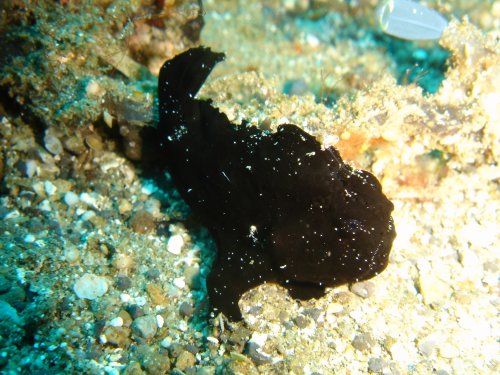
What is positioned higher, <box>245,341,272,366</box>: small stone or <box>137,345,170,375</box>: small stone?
<box>245,341,272,366</box>: small stone

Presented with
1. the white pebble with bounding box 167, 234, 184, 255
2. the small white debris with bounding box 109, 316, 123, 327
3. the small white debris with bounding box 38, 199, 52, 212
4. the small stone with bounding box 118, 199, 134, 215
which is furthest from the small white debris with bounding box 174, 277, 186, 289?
the small white debris with bounding box 38, 199, 52, 212

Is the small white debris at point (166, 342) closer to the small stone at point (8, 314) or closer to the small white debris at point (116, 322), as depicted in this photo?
the small white debris at point (116, 322)

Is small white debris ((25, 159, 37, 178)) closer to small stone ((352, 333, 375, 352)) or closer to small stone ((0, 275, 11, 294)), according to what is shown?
small stone ((0, 275, 11, 294))

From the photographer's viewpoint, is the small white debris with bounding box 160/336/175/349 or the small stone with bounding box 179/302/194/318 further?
the small stone with bounding box 179/302/194/318

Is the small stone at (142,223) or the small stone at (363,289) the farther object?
the small stone at (142,223)

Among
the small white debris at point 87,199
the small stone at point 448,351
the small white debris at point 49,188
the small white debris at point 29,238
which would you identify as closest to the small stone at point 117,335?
the small white debris at point 29,238

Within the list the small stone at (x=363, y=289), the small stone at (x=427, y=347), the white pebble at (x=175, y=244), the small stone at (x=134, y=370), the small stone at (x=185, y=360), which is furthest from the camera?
the white pebble at (x=175, y=244)
